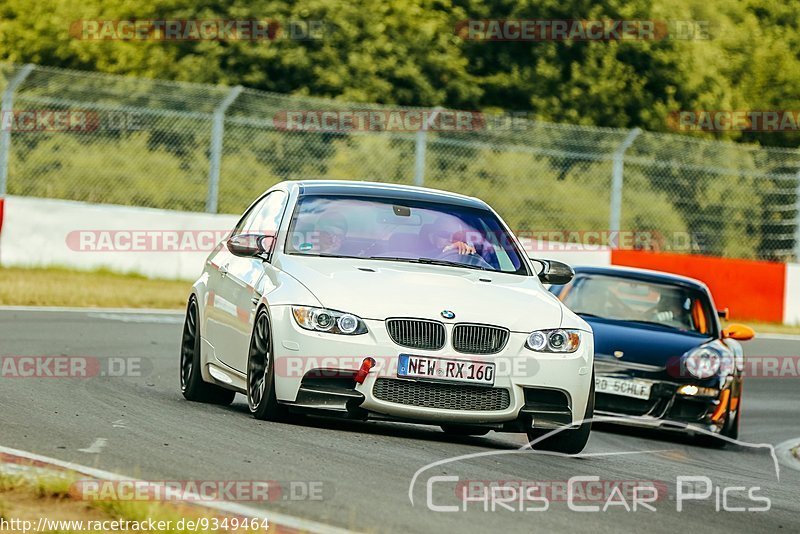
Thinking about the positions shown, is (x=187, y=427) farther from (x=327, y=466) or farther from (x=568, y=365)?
(x=568, y=365)

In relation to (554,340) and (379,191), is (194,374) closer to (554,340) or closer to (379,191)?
(379,191)

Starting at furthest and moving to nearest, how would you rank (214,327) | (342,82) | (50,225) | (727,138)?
(727,138), (342,82), (50,225), (214,327)

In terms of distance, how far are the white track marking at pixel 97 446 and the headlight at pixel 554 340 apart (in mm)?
2301

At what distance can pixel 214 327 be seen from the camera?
9836 mm

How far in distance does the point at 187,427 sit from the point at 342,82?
90.1 ft

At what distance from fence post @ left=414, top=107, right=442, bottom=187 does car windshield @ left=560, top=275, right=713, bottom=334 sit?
9.77 metres

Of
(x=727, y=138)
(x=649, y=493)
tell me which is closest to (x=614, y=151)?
(x=649, y=493)

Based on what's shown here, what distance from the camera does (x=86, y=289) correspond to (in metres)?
19.7

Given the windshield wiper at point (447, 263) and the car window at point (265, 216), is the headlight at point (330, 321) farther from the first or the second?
the car window at point (265, 216)

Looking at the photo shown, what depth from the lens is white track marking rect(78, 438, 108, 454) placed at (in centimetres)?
718

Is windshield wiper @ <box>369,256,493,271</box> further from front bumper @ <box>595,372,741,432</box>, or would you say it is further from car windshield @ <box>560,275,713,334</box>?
car windshield @ <box>560,275,713,334</box>

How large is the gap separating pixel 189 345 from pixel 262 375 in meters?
1.87

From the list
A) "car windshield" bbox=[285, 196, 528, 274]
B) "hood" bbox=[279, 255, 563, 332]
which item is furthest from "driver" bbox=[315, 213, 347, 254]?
"hood" bbox=[279, 255, 563, 332]

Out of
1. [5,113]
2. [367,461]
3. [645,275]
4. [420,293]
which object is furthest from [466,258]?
[5,113]
